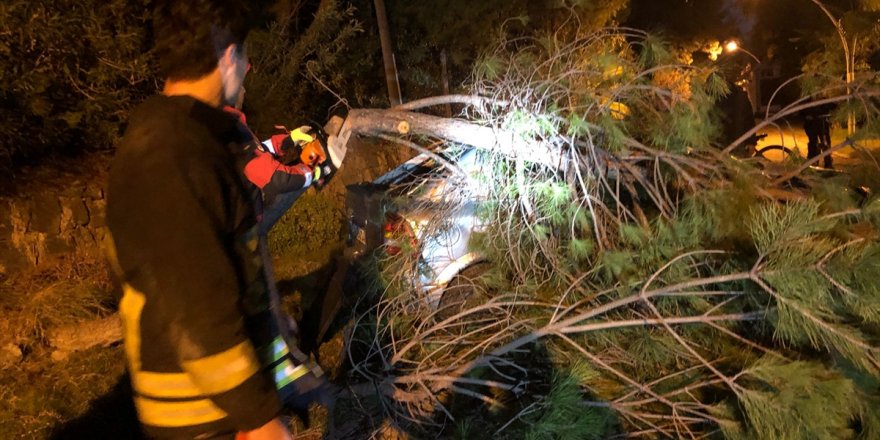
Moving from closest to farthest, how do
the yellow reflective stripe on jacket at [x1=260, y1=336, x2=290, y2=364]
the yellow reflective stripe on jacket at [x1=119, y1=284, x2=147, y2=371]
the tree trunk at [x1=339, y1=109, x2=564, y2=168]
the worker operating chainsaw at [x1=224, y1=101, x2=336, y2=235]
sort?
the yellow reflective stripe on jacket at [x1=119, y1=284, x2=147, y2=371], the yellow reflective stripe on jacket at [x1=260, y1=336, x2=290, y2=364], the worker operating chainsaw at [x1=224, y1=101, x2=336, y2=235], the tree trunk at [x1=339, y1=109, x2=564, y2=168]

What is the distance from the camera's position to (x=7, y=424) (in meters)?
3.18

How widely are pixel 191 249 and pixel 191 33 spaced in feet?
1.87

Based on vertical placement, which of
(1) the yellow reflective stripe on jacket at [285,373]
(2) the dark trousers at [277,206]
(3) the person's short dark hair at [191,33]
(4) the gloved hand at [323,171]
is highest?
(3) the person's short dark hair at [191,33]

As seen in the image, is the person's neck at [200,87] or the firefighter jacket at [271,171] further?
the firefighter jacket at [271,171]

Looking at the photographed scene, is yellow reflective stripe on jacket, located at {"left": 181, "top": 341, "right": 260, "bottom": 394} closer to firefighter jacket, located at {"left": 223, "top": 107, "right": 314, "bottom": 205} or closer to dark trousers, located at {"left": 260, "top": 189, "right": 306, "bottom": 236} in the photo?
firefighter jacket, located at {"left": 223, "top": 107, "right": 314, "bottom": 205}

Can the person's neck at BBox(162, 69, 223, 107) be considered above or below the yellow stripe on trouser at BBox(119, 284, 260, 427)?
above

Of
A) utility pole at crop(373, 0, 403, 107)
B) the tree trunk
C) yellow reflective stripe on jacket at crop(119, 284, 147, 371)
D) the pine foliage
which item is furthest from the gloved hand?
utility pole at crop(373, 0, 403, 107)

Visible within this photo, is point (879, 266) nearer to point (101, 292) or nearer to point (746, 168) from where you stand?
point (746, 168)

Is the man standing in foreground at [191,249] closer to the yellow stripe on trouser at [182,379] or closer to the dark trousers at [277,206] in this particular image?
the yellow stripe on trouser at [182,379]

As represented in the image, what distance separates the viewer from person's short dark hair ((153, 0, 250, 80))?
140 cm

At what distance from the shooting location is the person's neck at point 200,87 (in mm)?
1438

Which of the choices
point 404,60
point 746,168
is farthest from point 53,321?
point 404,60

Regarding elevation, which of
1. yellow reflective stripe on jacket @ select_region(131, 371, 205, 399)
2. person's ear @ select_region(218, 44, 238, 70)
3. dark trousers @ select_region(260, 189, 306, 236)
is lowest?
dark trousers @ select_region(260, 189, 306, 236)

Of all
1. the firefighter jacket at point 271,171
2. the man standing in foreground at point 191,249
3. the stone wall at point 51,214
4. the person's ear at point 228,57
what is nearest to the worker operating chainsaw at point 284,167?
the firefighter jacket at point 271,171
